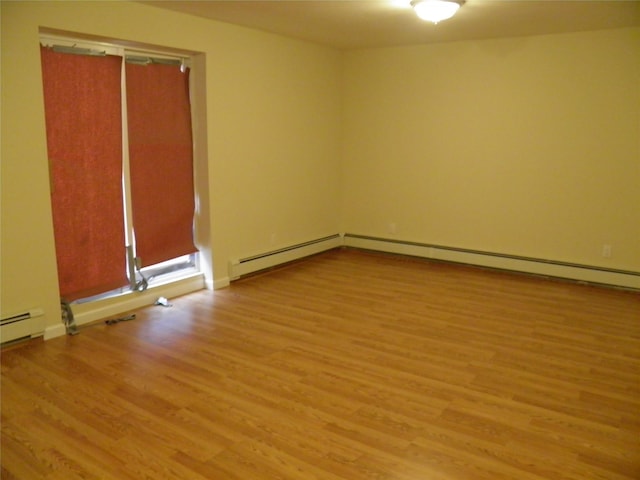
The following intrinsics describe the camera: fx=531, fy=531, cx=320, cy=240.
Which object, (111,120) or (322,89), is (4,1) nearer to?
(111,120)

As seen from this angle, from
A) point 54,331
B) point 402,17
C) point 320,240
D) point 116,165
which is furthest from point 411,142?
point 54,331

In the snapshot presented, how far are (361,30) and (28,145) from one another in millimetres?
3024

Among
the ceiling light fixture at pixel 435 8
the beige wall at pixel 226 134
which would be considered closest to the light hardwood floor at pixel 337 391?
the beige wall at pixel 226 134

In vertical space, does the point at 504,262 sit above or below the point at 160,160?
below

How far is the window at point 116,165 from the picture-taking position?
380cm

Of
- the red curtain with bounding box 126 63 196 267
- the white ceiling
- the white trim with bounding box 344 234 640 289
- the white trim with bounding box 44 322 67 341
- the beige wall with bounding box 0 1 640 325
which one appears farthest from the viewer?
the white trim with bounding box 344 234 640 289

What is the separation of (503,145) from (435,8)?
2.03m

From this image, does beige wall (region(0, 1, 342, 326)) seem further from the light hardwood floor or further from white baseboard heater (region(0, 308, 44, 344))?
the light hardwood floor

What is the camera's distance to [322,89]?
603 centimetres

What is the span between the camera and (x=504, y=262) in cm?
554

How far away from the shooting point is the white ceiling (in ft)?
12.8

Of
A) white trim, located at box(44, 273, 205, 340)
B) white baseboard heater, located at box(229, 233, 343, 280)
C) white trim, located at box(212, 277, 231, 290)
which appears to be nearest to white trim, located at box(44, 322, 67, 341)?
white trim, located at box(44, 273, 205, 340)

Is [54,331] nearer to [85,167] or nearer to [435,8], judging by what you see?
[85,167]

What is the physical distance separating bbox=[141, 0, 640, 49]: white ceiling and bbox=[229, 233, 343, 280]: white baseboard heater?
7.16 feet
